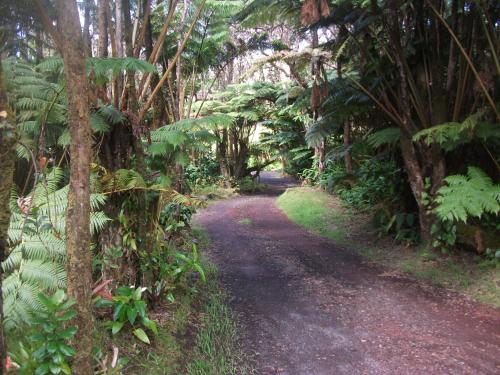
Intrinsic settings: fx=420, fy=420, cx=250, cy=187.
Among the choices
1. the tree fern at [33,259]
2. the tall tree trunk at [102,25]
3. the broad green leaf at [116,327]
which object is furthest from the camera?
the tall tree trunk at [102,25]

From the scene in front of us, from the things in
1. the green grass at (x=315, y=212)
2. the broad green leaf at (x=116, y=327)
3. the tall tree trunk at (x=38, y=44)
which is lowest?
the green grass at (x=315, y=212)

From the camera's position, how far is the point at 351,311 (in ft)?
14.7

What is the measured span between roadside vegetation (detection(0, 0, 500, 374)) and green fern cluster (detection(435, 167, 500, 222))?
2 centimetres

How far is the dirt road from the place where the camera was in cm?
343

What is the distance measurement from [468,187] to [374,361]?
2715 millimetres

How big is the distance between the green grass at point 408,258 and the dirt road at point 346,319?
11.9 inches

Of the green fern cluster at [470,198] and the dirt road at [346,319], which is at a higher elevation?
the green fern cluster at [470,198]

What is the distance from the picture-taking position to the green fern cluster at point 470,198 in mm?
4845

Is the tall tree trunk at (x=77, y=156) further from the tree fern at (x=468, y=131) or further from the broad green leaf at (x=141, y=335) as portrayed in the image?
the tree fern at (x=468, y=131)

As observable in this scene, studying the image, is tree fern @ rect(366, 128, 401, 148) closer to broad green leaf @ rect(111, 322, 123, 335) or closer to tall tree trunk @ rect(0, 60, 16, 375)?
broad green leaf @ rect(111, 322, 123, 335)

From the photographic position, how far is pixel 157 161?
4.88 m

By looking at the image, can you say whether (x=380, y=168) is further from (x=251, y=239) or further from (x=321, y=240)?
(x=251, y=239)

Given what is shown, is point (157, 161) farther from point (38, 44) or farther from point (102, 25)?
point (38, 44)

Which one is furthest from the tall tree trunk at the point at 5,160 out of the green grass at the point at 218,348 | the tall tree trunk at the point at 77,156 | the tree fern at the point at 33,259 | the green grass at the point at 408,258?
the green grass at the point at 408,258
